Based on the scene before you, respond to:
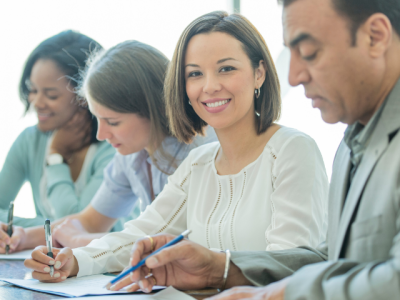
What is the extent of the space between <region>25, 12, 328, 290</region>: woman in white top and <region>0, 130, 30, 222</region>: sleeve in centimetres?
145

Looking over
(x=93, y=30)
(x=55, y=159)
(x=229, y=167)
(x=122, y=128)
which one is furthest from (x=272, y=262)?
(x=93, y=30)

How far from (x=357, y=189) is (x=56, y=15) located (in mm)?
3172

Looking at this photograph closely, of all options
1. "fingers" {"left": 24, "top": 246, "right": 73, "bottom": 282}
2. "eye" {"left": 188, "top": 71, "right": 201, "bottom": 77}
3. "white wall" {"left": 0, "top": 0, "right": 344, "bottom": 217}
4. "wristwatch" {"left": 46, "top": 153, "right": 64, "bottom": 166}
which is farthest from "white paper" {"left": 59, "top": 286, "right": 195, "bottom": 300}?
"white wall" {"left": 0, "top": 0, "right": 344, "bottom": 217}

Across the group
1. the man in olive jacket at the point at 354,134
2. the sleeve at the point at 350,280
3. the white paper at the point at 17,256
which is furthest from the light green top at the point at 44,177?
the sleeve at the point at 350,280

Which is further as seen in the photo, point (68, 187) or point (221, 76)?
point (68, 187)

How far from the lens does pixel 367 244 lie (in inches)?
31.3

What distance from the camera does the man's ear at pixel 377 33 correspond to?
807 millimetres

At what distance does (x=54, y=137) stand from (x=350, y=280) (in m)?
2.44

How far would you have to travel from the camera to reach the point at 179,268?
111 cm

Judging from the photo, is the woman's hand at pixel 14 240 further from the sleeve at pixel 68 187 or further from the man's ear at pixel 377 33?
the man's ear at pixel 377 33

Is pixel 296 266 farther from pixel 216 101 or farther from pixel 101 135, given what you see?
pixel 101 135

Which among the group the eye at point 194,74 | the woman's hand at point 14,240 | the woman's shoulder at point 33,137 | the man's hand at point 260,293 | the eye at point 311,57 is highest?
the eye at point 194,74

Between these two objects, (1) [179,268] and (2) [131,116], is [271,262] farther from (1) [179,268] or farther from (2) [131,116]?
(2) [131,116]

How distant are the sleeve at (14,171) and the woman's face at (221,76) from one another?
1658mm
